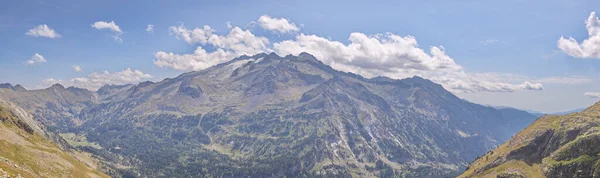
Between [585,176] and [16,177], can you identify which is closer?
[16,177]

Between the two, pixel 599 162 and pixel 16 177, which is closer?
pixel 16 177

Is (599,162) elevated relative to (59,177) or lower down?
elevated

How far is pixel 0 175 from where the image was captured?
100625mm

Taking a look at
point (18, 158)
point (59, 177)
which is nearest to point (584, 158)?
point (59, 177)

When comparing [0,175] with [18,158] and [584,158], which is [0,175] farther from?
[584,158]

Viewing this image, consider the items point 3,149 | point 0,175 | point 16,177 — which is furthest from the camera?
point 3,149

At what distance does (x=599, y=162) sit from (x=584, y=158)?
16.6 m

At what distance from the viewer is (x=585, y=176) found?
19062 centimetres

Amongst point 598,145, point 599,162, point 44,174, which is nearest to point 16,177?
point 44,174

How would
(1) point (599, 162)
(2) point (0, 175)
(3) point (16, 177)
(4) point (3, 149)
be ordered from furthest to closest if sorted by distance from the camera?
(4) point (3, 149), (1) point (599, 162), (3) point (16, 177), (2) point (0, 175)

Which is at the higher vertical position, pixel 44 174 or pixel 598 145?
pixel 598 145

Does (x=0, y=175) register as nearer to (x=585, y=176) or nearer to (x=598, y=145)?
(x=585, y=176)

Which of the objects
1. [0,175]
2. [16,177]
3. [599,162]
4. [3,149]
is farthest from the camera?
[3,149]

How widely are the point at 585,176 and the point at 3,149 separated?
276 meters
